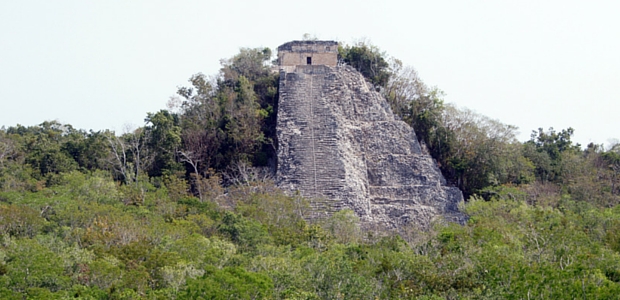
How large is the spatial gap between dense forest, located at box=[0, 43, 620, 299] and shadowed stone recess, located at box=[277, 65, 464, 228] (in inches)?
35.5

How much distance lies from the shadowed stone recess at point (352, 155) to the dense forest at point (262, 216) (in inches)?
35.5

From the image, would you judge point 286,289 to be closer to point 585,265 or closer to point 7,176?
point 585,265

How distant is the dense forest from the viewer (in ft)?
74.3

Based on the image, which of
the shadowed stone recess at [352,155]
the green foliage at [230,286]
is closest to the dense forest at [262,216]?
the green foliage at [230,286]

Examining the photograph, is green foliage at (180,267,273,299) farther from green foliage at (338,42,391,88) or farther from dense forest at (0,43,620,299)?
green foliage at (338,42,391,88)

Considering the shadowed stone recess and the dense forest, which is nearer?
the dense forest

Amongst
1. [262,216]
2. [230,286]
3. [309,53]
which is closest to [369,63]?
[309,53]

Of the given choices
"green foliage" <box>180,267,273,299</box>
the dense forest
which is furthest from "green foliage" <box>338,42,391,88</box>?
"green foliage" <box>180,267,273,299</box>

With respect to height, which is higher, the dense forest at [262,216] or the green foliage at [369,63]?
the green foliage at [369,63]

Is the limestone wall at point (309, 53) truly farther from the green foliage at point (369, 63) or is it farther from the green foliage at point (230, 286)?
the green foliage at point (230, 286)

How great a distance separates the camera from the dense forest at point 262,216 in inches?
891

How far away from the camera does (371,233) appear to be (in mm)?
29969

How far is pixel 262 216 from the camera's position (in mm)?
30047

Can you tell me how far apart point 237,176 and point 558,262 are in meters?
12.9
